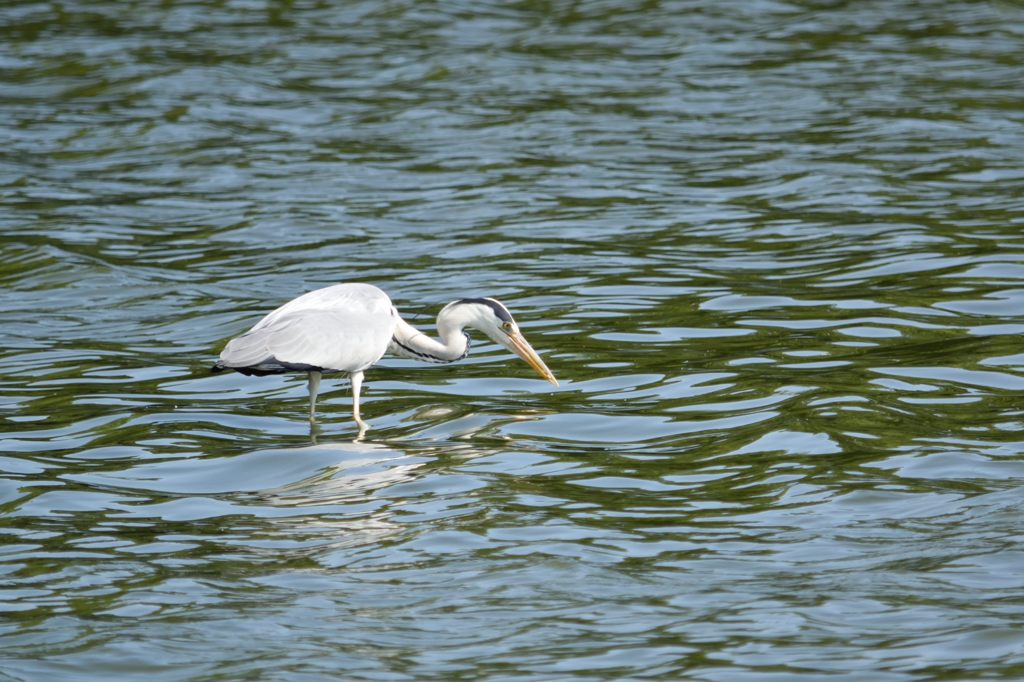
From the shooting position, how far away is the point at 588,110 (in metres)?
19.8

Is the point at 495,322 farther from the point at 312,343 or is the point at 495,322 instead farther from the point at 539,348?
the point at 312,343

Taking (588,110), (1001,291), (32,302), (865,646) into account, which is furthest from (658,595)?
(588,110)

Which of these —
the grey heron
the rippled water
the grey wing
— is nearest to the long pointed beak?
the grey heron

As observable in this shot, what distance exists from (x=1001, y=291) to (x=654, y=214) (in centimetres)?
407

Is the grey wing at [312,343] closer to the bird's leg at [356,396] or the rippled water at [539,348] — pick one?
the bird's leg at [356,396]

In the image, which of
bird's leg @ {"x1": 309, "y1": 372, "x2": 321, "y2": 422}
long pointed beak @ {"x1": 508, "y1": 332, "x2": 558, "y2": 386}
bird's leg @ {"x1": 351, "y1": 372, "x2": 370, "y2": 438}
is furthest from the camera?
long pointed beak @ {"x1": 508, "y1": 332, "x2": 558, "y2": 386}

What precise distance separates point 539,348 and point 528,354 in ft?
3.53

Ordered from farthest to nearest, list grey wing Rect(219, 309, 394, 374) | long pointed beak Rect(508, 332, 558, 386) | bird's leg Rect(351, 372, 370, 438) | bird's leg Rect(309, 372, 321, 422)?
long pointed beak Rect(508, 332, 558, 386) < bird's leg Rect(309, 372, 321, 422) < bird's leg Rect(351, 372, 370, 438) < grey wing Rect(219, 309, 394, 374)

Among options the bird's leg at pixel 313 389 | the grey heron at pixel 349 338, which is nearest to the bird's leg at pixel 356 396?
the grey heron at pixel 349 338

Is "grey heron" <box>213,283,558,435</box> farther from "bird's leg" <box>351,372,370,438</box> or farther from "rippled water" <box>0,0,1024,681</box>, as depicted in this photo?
"rippled water" <box>0,0,1024,681</box>

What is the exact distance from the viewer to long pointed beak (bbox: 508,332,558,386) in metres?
10.6

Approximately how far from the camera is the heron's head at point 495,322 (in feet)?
34.7

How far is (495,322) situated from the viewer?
10.7m

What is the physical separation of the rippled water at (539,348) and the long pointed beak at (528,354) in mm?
168
